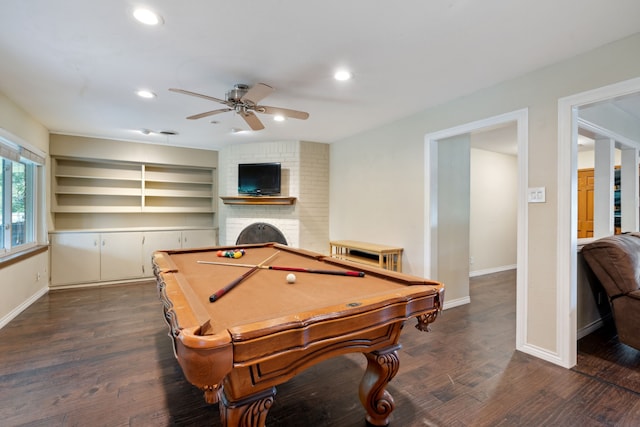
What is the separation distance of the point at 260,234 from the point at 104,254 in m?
2.43

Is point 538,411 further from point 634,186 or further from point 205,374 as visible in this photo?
point 634,186

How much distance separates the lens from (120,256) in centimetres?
476

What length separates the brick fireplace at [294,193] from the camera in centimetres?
504

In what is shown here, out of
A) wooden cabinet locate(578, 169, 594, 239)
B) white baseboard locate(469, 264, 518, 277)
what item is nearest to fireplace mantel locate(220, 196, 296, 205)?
white baseboard locate(469, 264, 518, 277)

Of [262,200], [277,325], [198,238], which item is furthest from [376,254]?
[198,238]

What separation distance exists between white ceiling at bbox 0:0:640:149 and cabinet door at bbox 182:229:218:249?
2535 millimetres

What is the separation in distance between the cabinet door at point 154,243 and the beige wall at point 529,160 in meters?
2.96

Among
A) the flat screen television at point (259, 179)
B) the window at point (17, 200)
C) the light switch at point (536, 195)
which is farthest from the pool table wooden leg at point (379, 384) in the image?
the window at point (17, 200)

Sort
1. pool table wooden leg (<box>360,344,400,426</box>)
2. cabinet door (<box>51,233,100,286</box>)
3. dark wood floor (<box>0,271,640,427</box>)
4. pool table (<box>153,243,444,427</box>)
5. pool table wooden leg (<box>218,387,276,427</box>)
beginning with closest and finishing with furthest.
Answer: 1. pool table (<box>153,243,444,427</box>)
2. pool table wooden leg (<box>218,387,276,427</box>)
3. pool table wooden leg (<box>360,344,400,426</box>)
4. dark wood floor (<box>0,271,640,427</box>)
5. cabinet door (<box>51,233,100,286</box>)

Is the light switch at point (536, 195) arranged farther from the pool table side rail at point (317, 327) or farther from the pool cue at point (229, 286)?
the pool cue at point (229, 286)

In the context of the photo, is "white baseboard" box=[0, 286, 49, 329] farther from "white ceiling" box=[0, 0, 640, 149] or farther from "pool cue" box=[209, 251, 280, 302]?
"pool cue" box=[209, 251, 280, 302]

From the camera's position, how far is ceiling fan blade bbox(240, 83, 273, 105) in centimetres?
227

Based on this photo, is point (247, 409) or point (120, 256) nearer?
point (247, 409)

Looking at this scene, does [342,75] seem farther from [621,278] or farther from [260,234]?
[260,234]
